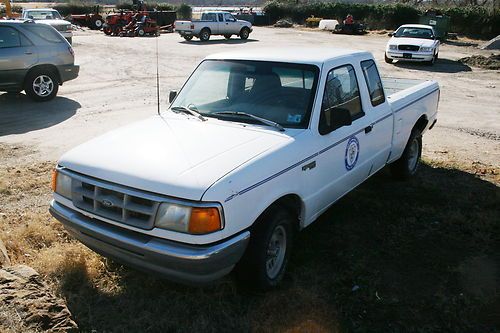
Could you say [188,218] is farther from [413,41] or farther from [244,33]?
[244,33]

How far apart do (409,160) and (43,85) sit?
8708 mm

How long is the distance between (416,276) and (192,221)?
223 cm

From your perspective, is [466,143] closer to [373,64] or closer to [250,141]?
[373,64]

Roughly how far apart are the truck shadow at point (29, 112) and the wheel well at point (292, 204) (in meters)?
6.58

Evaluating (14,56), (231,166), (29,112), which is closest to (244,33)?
(14,56)

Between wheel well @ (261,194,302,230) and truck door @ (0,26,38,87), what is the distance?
8946 millimetres

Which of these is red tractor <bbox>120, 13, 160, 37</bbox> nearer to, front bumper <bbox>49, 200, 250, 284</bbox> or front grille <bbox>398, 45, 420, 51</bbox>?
front grille <bbox>398, 45, 420, 51</bbox>

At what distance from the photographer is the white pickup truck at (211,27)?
93.1 feet

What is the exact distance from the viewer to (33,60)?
1066 cm

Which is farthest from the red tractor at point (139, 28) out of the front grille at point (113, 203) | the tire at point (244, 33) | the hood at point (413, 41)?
the front grille at point (113, 203)

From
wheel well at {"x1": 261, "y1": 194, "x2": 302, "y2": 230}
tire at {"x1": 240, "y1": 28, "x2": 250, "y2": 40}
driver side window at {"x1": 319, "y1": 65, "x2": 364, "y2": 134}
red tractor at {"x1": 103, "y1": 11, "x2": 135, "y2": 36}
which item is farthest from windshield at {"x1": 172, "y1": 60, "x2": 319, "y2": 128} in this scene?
red tractor at {"x1": 103, "y1": 11, "x2": 135, "y2": 36}

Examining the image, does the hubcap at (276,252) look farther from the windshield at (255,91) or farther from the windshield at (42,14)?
the windshield at (42,14)

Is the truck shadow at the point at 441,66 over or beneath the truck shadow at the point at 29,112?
over

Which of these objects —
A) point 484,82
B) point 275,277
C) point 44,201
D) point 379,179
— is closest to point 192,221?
point 275,277
